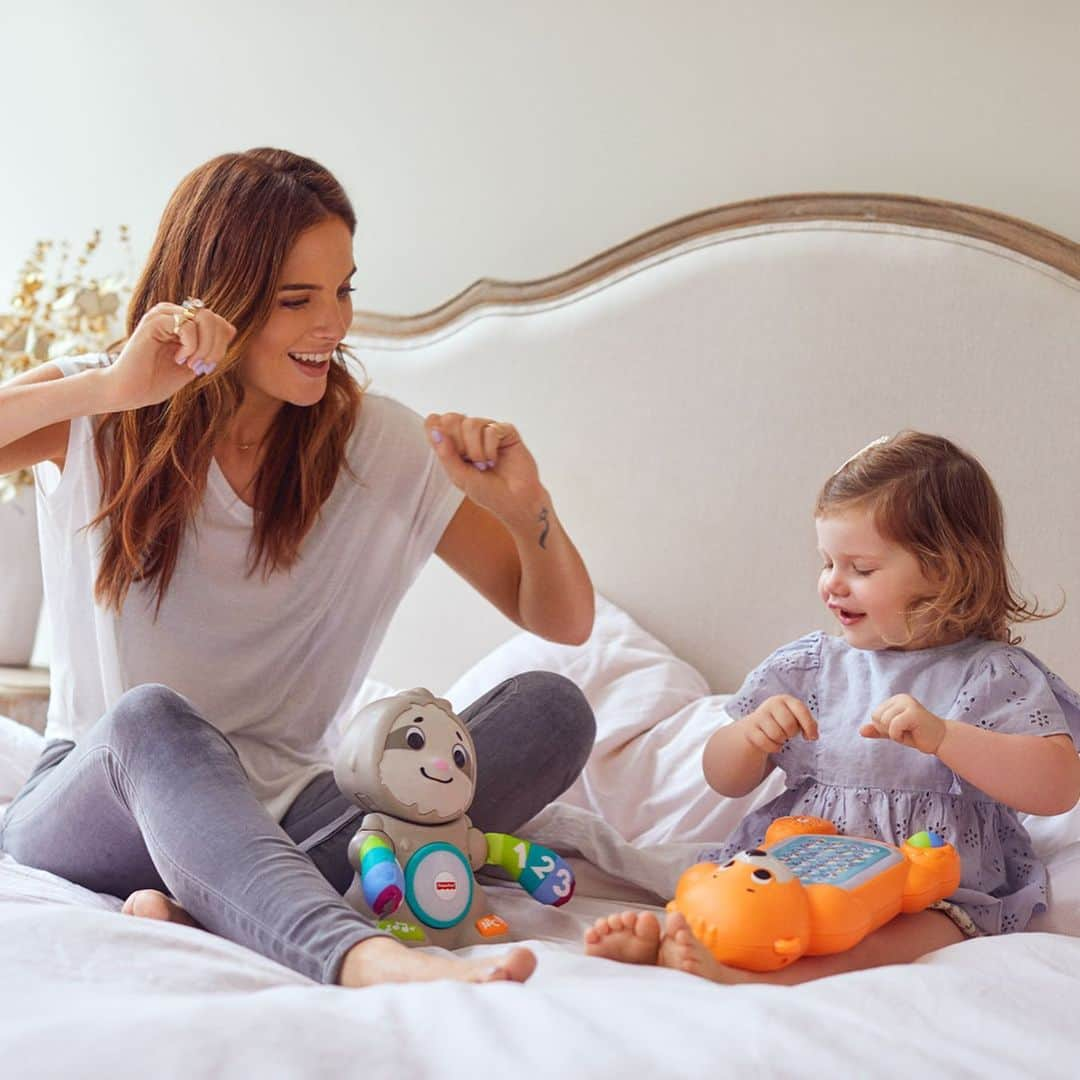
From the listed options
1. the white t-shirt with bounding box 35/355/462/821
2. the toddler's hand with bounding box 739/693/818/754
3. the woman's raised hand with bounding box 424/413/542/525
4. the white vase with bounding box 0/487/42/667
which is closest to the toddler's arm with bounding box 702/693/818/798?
the toddler's hand with bounding box 739/693/818/754

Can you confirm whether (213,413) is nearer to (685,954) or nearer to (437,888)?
(437,888)

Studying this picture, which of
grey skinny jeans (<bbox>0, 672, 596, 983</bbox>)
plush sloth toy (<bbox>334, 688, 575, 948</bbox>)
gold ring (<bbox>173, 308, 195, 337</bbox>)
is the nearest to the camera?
grey skinny jeans (<bbox>0, 672, 596, 983</bbox>)

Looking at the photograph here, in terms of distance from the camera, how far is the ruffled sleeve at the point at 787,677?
4.75ft

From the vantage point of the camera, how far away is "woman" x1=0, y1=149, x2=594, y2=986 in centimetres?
136

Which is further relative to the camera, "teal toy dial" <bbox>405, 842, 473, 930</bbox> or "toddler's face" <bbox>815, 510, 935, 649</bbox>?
"toddler's face" <bbox>815, 510, 935, 649</bbox>

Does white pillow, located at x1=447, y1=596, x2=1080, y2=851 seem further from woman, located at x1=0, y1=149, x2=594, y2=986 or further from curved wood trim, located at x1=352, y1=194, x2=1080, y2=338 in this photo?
curved wood trim, located at x1=352, y1=194, x2=1080, y2=338

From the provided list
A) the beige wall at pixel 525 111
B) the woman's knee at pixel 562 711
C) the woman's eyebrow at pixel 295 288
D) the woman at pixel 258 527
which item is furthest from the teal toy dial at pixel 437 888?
the beige wall at pixel 525 111

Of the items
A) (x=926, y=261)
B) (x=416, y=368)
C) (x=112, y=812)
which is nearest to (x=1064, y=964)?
(x=112, y=812)

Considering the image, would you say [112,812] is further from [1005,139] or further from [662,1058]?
[1005,139]

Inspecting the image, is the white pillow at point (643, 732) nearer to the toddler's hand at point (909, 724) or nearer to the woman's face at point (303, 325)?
the toddler's hand at point (909, 724)

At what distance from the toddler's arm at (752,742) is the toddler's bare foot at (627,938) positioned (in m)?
0.34

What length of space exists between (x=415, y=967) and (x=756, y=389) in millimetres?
1140

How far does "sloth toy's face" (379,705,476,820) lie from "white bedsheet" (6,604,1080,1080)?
16 centimetres

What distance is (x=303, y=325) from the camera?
1.47 meters
